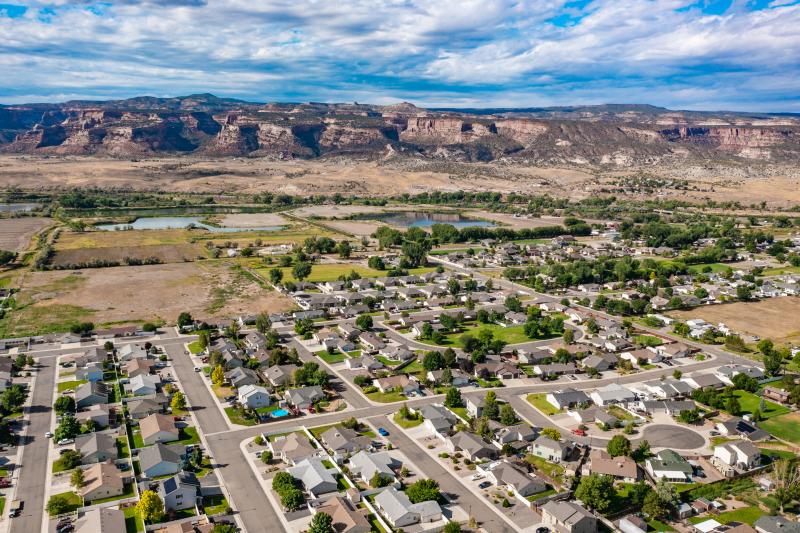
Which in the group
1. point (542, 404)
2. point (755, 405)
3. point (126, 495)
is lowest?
point (126, 495)

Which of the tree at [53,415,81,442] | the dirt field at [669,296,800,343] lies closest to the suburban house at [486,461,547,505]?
the tree at [53,415,81,442]

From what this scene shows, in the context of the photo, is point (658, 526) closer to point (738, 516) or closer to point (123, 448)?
point (738, 516)

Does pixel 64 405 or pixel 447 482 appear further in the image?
pixel 64 405

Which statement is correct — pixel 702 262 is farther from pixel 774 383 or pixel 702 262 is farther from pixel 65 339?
pixel 65 339

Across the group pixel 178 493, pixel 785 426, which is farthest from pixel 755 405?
pixel 178 493

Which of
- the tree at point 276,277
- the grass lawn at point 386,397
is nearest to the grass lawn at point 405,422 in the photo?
the grass lawn at point 386,397

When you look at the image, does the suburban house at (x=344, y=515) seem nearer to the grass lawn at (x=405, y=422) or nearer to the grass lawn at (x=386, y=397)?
the grass lawn at (x=405, y=422)
